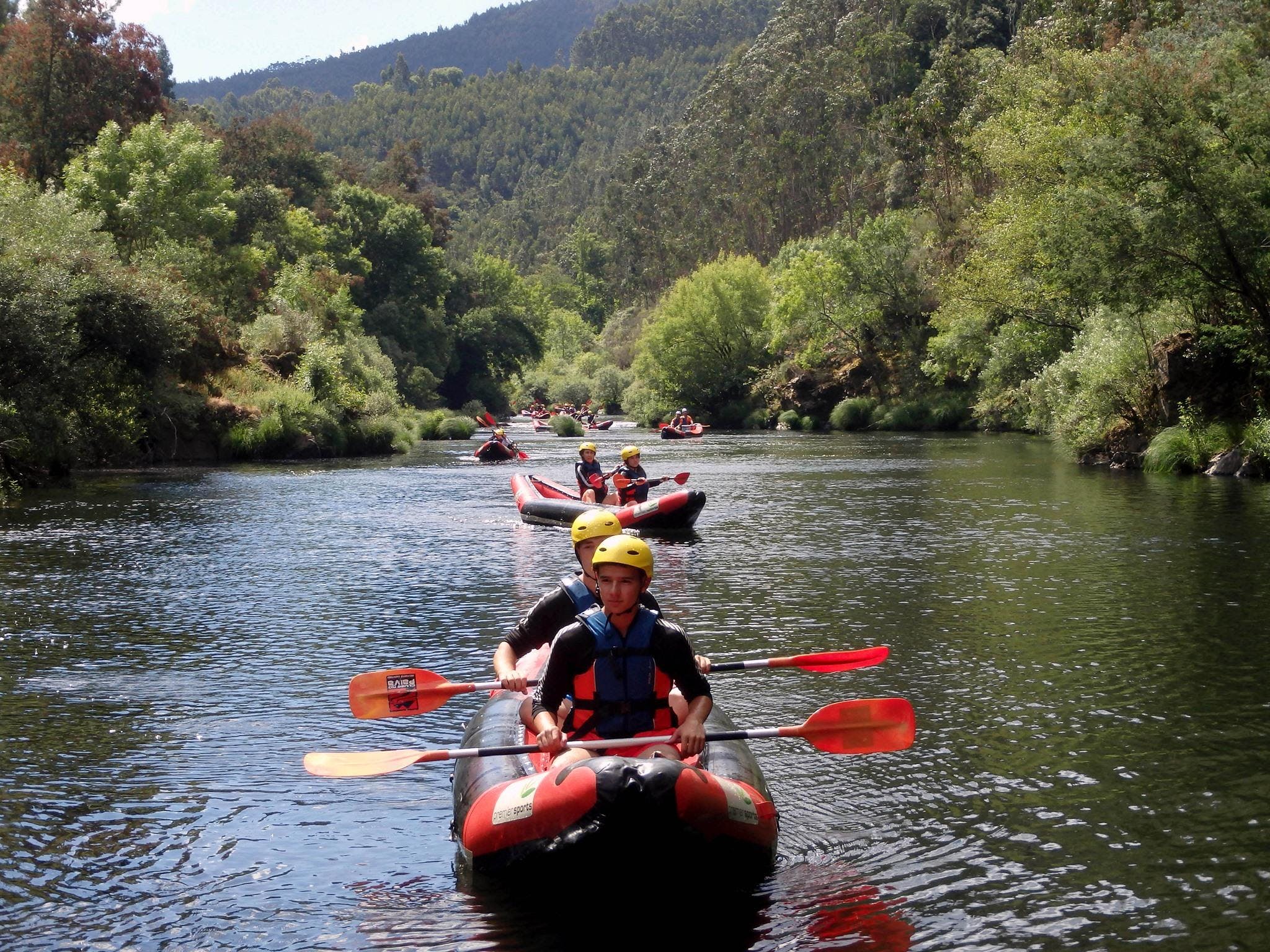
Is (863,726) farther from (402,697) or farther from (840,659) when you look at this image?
(402,697)

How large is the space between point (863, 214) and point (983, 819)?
2606 inches

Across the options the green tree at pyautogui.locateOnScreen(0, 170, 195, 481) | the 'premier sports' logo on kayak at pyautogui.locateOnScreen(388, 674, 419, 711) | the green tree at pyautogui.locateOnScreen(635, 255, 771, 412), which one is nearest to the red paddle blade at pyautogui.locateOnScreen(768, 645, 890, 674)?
the 'premier sports' logo on kayak at pyautogui.locateOnScreen(388, 674, 419, 711)

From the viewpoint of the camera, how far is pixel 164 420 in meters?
34.9

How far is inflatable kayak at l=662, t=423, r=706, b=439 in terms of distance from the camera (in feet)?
169

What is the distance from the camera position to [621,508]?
67.3ft

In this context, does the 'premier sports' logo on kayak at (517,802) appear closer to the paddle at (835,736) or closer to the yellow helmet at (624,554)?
→ the paddle at (835,736)

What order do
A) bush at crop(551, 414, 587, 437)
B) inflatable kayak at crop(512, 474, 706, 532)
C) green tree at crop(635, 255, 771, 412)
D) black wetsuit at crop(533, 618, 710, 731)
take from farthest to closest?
green tree at crop(635, 255, 771, 412) < bush at crop(551, 414, 587, 437) < inflatable kayak at crop(512, 474, 706, 532) < black wetsuit at crop(533, 618, 710, 731)

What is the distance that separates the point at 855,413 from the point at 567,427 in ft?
41.0

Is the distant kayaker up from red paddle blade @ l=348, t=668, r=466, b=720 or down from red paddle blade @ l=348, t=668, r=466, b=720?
up

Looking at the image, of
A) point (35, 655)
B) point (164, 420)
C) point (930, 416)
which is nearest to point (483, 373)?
point (930, 416)

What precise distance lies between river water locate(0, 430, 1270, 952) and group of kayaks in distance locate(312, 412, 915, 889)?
0.98 ft

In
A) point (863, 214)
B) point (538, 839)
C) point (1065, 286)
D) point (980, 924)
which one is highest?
point (863, 214)

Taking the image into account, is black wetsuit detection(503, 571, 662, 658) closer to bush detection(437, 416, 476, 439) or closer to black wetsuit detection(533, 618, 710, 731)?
black wetsuit detection(533, 618, 710, 731)

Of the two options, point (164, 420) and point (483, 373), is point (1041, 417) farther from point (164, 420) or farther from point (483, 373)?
point (483, 373)
